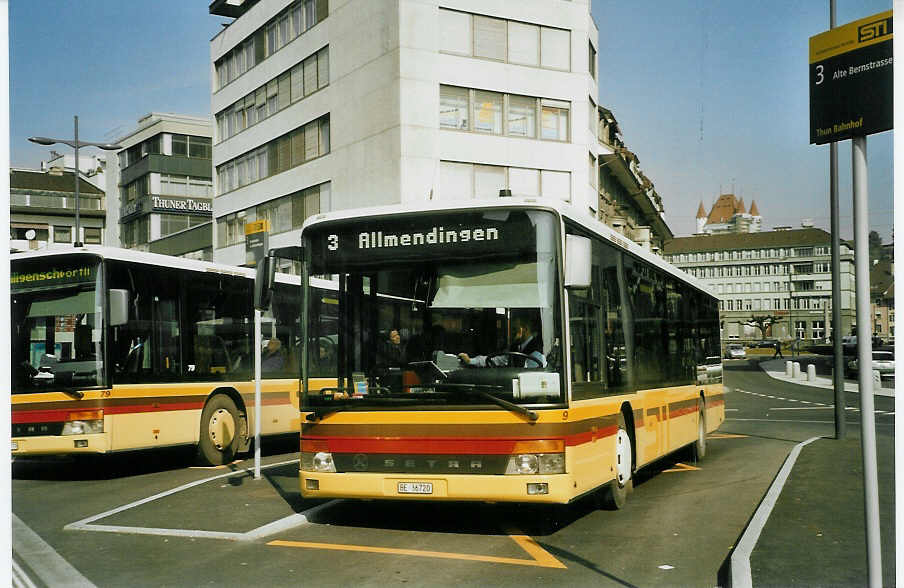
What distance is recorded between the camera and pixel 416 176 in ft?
120

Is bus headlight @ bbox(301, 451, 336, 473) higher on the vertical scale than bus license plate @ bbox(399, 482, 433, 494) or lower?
higher

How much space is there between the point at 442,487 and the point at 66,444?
246 inches

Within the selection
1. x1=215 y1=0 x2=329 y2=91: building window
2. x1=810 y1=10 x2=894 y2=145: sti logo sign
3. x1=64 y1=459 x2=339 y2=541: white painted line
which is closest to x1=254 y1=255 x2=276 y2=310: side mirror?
x1=64 y1=459 x2=339 y2=541: white painted line

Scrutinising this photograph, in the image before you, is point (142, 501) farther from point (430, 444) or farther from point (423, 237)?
point (423, 237)

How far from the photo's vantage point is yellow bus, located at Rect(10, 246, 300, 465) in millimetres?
12344

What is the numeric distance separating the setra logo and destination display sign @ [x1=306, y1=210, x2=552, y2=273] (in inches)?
147

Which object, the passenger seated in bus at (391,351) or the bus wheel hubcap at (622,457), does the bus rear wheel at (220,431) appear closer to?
the passenger seated in bus at (391,351)

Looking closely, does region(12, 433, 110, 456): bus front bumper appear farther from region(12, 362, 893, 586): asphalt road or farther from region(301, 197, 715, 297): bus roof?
region(301, 197, 715, 297): bus roof

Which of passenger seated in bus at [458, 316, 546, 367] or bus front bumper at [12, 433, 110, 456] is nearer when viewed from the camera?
passenger seated in bus at [458, 316, 546, 367]

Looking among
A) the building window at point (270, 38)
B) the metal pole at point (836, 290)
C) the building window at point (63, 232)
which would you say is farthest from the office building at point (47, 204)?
the metal pole at point (836, 290)

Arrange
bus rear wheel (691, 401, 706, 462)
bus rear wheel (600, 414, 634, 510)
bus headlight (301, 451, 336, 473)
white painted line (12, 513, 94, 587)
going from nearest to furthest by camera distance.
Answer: white painted line (12, 513, 94, 587)
bus headlight (301, 451, 336, 473)
bus rear wheel (600, 414, 634, 510)
bus rear wheel (691, 401, 706, 462)

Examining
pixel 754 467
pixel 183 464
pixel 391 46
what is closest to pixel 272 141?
pixel 391 46

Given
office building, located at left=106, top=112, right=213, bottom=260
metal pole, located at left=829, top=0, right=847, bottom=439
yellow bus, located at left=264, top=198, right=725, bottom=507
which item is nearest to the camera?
yellow bus, located at left=264, top=198, right=725, bottom=507

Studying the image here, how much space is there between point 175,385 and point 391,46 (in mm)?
25360
